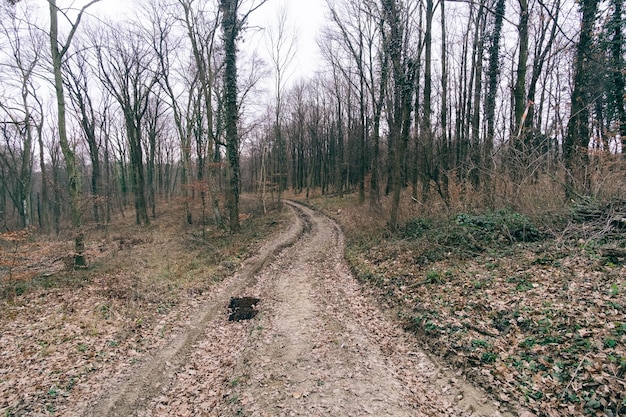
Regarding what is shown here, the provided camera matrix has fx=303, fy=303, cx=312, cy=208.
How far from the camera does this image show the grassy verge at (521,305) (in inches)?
166

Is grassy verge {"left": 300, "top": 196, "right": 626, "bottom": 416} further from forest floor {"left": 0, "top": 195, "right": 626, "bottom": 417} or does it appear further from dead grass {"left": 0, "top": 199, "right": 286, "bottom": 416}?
dead grass {"left": 0, "top": 199, "right": 286, "bottom": 416}

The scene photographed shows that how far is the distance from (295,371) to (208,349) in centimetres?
219

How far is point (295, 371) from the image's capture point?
5559 millimetres

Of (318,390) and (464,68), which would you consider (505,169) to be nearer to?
(318,390)

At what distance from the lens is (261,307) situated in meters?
8.42

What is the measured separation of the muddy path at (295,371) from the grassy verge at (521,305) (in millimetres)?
594

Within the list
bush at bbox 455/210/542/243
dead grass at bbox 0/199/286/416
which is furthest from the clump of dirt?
bush at bbox 455/210/542/243

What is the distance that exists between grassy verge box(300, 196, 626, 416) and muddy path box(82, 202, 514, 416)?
594mm

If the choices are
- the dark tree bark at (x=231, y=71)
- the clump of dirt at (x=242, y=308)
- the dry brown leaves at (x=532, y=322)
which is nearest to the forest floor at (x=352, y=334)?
the dry brown leaves at (x=532, y=322)

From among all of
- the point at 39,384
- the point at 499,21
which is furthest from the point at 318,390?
the point at 499,21

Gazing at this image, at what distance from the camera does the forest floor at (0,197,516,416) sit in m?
4.80

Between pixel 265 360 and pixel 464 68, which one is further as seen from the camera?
pixel 464 68

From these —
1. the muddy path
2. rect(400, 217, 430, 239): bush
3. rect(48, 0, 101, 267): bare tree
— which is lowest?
the muddy path

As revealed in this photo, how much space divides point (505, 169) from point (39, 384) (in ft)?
43.4
